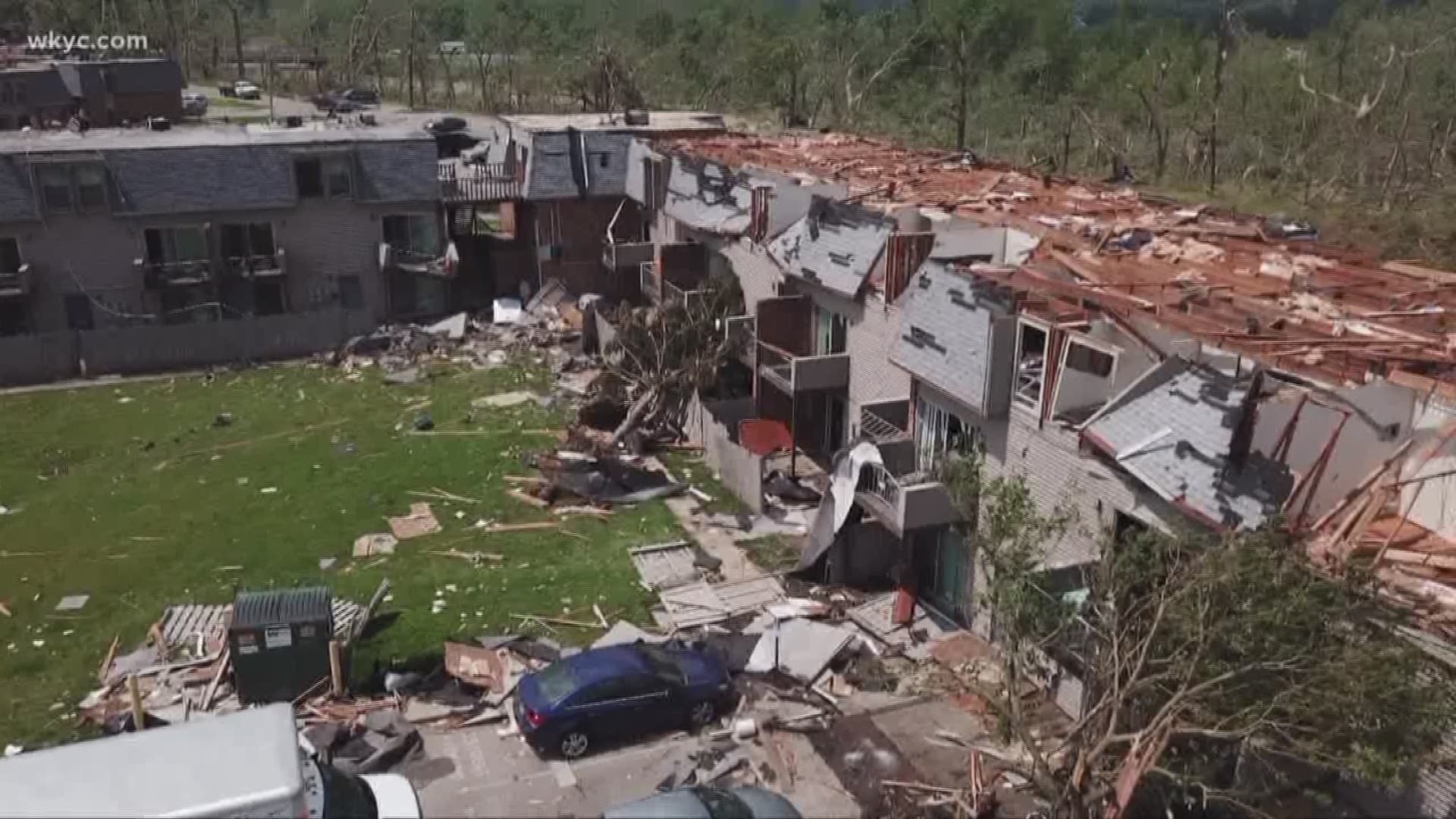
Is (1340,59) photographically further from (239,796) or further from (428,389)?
(239,796)

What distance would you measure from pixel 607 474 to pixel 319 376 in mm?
14410

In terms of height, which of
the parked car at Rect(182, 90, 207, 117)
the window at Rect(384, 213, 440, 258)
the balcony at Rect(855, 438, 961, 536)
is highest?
the parked car at Rect(182, 90, 207, 117)

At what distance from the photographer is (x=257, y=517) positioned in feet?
84.1

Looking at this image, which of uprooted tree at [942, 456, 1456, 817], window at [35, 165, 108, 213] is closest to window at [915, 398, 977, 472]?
uprooted tree at [942, 456, 1456, 817]

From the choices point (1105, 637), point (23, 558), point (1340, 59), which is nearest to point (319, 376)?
point (23, 558)

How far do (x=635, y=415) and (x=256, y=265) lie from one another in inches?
706

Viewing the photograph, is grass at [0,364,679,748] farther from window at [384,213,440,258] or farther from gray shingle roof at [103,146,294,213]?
window at [384,213,440,258]

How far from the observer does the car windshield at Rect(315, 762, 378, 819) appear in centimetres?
1289

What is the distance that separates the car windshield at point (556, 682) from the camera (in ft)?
56.4

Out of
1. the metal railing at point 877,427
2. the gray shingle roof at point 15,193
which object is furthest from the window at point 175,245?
the metal railing at point 877,427

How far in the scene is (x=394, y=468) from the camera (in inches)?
1117

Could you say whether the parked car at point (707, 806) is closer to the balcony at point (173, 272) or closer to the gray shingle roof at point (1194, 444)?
the gray shingle roof at point (1194, 444)

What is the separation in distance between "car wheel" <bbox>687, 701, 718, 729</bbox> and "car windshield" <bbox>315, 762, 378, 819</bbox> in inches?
226

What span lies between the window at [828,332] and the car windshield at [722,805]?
14.0m
